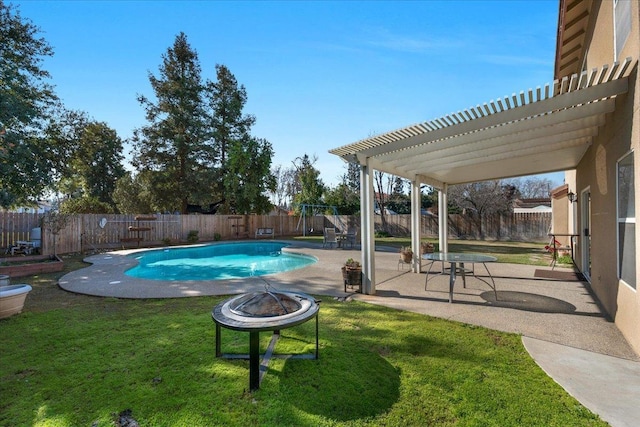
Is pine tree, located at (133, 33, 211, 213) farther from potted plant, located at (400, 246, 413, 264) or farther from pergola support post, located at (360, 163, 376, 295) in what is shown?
pergola support post, located at (360, 163, 376, 295)

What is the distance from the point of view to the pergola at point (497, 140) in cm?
343

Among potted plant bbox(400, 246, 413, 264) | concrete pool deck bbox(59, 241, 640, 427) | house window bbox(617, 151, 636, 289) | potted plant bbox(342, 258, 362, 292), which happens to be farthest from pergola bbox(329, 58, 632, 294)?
concrete pool deck bbox(59, 241, 640, 427)

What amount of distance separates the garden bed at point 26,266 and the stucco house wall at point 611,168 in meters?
12.1

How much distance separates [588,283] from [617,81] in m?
4.97

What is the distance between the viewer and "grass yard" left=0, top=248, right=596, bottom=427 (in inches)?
86.7

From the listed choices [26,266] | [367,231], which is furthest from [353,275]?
[26,266]

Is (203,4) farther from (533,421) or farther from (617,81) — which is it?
(533,421)

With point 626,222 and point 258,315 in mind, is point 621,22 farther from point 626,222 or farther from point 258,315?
point 258,315

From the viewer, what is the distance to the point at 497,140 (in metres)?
5.19

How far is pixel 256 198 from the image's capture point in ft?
72.6

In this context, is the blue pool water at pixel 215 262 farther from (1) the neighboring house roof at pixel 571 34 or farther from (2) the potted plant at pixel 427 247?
(1) the neighboring house roof at pixel 571 34

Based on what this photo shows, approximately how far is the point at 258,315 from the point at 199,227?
17.9 meters

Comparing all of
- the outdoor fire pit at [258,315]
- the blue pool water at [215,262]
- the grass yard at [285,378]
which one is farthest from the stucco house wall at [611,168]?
the blue pool water at [215,262]

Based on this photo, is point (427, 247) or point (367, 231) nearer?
point (367, 231)
